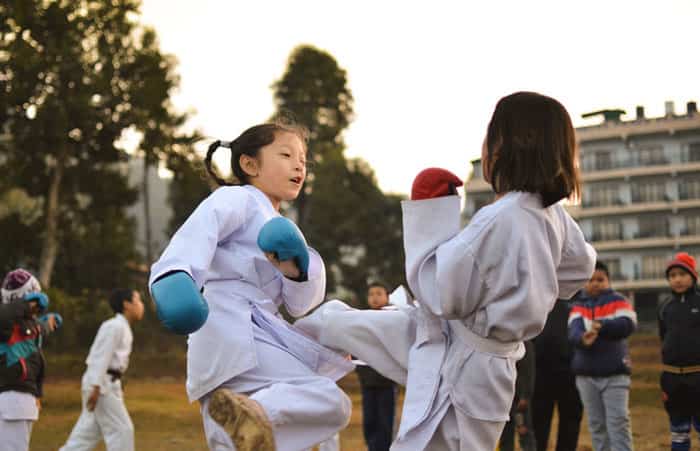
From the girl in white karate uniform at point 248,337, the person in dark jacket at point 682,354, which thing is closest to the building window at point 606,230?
the person in dark jacket at point 682,354

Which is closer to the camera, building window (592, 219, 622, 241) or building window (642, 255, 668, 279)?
building window (642, 255, 668, 279)

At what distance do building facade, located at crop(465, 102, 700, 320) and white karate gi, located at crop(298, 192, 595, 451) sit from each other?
172 feet

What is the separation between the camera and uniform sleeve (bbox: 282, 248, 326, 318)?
3.85m

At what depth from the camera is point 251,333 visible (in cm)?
370

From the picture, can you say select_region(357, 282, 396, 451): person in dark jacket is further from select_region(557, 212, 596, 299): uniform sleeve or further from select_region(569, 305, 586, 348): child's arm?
select_region(557, 212, 596, 299): uniform sleeve

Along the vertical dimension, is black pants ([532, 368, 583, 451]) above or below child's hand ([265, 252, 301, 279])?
below

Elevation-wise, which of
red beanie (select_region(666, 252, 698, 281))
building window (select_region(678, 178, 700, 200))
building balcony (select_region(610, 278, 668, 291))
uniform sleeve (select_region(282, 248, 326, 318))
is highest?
building window (select_region(678, 178, 700, 200))

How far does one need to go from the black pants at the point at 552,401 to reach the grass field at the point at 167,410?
191cm

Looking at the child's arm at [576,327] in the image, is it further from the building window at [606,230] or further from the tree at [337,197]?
the building window at [606,230]

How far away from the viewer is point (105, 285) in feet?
106

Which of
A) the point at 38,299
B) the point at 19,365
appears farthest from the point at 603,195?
the point at 19,365

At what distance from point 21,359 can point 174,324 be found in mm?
4242

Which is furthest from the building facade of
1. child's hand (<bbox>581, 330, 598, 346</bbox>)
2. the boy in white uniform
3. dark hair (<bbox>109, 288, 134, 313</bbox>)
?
child's hand (<bbox>581, 330, 598, 346</bbox>)

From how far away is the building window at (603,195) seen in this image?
2279 inches
